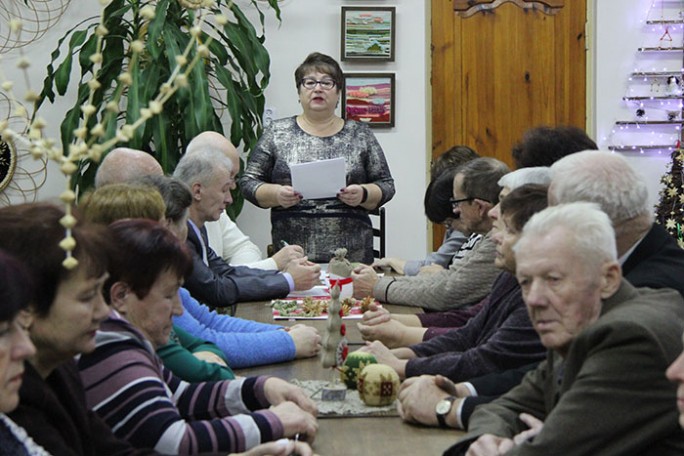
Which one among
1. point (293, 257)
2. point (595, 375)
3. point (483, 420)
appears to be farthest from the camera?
point (293, 257)

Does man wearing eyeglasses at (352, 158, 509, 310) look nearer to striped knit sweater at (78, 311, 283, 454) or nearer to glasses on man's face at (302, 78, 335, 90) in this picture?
glasses on man's face at (302, 78, 335, 90)

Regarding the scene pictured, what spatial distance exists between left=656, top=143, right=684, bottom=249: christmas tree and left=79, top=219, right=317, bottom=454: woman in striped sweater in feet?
17.8

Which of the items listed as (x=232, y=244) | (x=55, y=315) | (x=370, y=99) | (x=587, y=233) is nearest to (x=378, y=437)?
(x=587, y=233)

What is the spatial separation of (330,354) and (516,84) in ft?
17.1

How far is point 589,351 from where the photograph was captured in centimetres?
185

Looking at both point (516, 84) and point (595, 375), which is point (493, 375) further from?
point (516, 84)

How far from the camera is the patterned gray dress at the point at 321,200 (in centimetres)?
502

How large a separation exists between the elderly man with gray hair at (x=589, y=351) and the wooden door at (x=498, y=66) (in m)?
5.36

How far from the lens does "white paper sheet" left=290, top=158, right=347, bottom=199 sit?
A: 15.5 ft

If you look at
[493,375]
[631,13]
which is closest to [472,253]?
[493,375]

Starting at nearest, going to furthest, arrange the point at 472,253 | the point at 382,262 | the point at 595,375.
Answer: the point at 595,375 < the point at 472,253 < the point at 382,262

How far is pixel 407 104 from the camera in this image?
23.9ft

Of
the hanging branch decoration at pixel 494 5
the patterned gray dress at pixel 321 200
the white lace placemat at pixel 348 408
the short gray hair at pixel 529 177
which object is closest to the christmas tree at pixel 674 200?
A: the hanging branch decoration at pixel 494 5

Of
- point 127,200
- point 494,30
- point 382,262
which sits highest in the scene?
point 494,30
